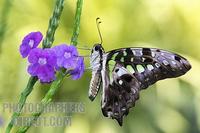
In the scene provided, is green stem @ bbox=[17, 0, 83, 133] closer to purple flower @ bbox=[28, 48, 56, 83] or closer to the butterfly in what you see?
purple flower @ bbox=[28, 48, 56, 83]

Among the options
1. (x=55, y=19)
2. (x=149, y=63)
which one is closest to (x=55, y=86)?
(x=55, y=19)

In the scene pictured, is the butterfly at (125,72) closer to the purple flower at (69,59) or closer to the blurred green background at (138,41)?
the purple flower at (69,59)

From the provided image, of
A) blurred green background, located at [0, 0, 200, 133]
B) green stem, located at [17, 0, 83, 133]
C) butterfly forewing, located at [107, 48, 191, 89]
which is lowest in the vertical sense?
green stem, located at [17, 0, 83, 133]

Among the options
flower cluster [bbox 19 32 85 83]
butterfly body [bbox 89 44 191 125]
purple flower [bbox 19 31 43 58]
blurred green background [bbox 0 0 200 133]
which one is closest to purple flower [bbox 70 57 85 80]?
flower cluster [bbox 19 32 85 83]

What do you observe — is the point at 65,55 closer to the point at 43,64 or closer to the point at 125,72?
the point at 43,64

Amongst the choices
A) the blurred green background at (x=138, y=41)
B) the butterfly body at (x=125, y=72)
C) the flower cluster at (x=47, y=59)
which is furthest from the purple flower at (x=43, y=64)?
the blurred green background at (x=138, y=41)

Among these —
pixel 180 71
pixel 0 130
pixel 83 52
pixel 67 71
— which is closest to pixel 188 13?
pixel 83 52
